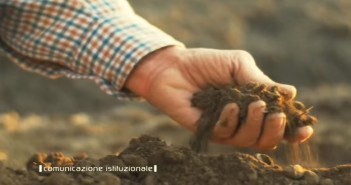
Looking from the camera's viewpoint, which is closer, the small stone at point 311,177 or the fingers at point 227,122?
the small stone at point 311,177

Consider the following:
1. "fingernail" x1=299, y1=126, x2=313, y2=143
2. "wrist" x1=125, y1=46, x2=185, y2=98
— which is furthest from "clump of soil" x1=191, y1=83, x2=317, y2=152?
"wrist" x1=125, y1=46, x2=185, y2=98

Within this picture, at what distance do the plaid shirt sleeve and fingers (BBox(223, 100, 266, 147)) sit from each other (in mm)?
469

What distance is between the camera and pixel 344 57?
26.8 feet

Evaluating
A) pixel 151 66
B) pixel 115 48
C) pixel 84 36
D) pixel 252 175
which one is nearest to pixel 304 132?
pixel 252 175

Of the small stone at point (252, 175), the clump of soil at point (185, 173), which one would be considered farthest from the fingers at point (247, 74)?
the small stone at point (252, 175)

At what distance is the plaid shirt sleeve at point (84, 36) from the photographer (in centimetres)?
288

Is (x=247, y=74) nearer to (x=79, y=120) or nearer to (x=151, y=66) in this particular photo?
(x=151, y=66)

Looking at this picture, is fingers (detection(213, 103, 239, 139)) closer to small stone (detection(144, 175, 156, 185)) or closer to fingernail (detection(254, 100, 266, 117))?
fingernail (detection(254, 100, 266, 117))

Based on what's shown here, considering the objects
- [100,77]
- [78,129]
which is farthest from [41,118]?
[100,77]

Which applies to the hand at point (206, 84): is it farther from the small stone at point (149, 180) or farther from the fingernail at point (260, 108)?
the small stone at point (149, 180)

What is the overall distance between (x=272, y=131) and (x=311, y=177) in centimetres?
40

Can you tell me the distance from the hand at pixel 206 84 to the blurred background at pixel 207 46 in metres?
1.42

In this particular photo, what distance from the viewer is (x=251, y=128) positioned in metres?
2.50

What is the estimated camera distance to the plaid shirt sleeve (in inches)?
113
